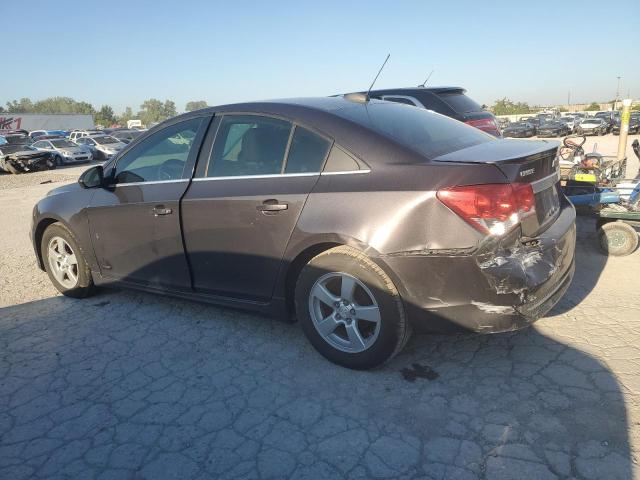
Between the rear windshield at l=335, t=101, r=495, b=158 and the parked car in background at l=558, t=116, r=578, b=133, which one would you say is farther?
the parked car in background at l=558, t=116, r=578, b=133

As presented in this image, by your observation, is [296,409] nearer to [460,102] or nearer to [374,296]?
[374,296]

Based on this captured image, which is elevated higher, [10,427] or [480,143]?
[480,143]

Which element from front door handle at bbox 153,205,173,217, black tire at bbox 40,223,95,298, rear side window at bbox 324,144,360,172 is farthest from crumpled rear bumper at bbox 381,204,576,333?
black tire at bbox 40,223,95,298

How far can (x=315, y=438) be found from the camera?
242 centimetres

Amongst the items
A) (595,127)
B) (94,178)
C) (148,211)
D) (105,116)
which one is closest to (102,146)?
(94,178)

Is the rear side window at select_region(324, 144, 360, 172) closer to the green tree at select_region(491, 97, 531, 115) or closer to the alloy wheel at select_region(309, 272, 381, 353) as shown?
the alloy wheel at select_region(309, 272, 381, 353)

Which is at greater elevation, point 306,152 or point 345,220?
point 306,152

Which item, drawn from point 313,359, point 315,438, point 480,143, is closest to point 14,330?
point 313,359

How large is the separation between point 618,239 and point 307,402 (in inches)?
157

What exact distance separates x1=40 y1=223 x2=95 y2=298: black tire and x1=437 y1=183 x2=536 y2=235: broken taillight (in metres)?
3.38

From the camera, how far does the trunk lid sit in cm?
264

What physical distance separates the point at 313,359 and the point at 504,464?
1381mm

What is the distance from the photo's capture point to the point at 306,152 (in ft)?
10.1

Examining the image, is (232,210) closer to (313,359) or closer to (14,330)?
(313,359)
